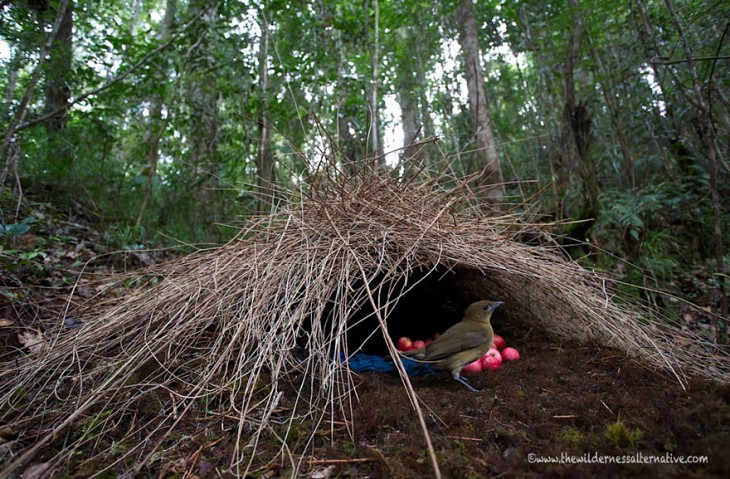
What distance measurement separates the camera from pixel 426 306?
130 inches

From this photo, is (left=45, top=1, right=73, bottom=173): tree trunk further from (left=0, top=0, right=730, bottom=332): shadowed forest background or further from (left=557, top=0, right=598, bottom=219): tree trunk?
(left=557, top=0, right=598, bottom=219): tree trunk

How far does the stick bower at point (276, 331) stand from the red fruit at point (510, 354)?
32cm

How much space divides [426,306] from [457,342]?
1166 mm

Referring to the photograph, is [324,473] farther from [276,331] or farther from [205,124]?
[205,124]

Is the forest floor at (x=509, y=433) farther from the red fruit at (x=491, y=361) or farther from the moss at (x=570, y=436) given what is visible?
the red fruit at (x=491, y=361)

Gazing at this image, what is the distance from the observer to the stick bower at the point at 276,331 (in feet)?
5.17

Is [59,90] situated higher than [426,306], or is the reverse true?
[59,90]

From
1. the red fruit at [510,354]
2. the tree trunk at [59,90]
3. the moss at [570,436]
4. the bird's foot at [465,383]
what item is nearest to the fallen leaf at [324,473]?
the moss at [570,436]

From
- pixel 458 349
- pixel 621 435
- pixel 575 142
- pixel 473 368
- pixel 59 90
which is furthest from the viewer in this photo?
pixel 59 90

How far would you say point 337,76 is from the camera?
5.71 m

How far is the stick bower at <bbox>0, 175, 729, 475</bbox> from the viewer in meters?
1.58

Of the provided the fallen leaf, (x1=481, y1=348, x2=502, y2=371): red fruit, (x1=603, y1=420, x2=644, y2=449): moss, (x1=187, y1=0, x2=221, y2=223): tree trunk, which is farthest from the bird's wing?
(x1=187, y1=0, x2=221, y2=223): tree trunk

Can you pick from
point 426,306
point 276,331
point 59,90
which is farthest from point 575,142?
point 59,90

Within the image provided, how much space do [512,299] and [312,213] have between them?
152cm
